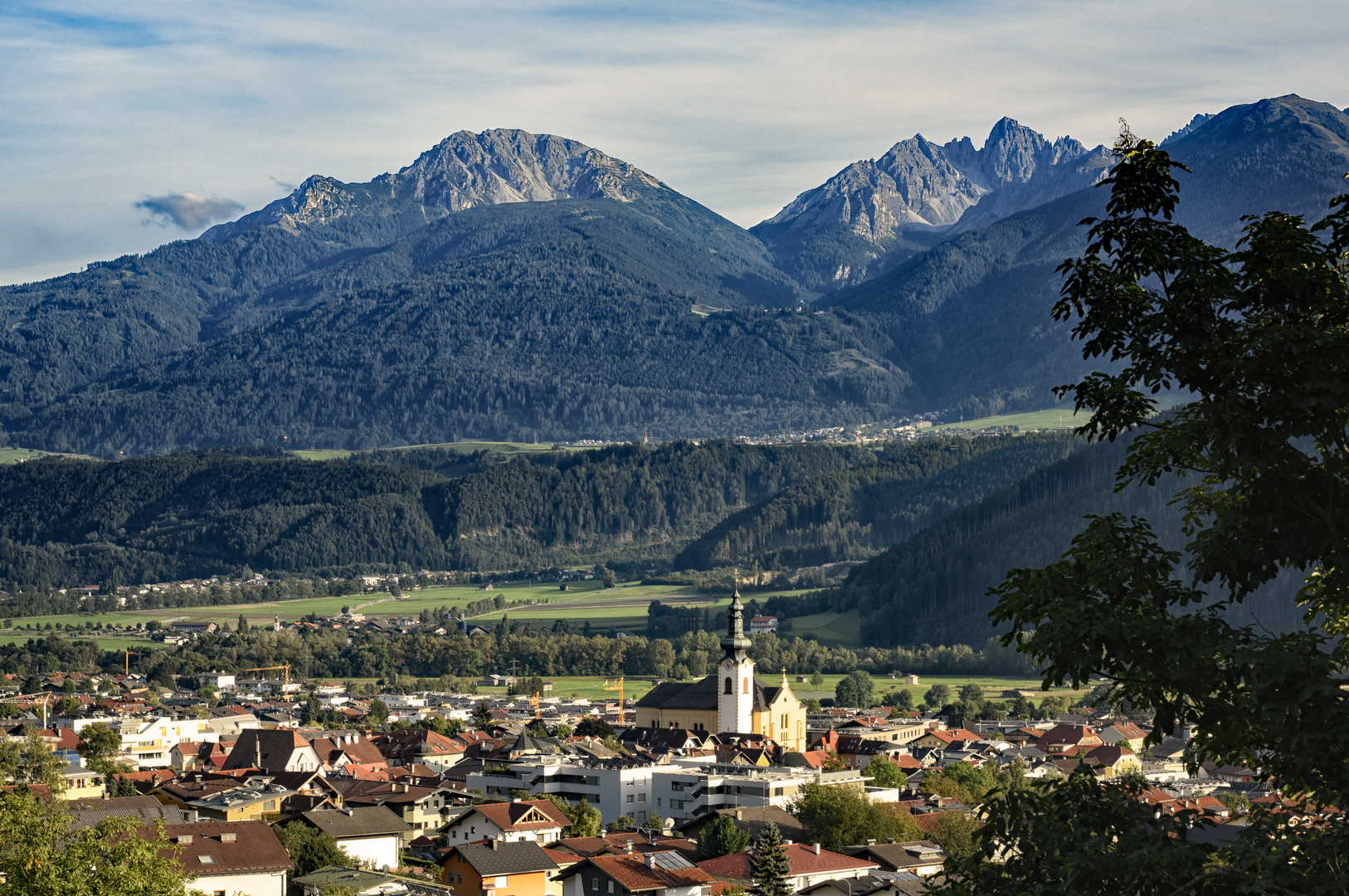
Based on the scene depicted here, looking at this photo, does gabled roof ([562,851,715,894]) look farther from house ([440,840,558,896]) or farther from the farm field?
the farm field

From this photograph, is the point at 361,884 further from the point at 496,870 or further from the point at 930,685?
the point at 930,685

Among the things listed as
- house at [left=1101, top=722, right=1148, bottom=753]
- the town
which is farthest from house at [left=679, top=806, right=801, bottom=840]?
house at [left=1101, top=722, right=1148, bottom=753]

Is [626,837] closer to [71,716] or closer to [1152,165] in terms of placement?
[1152,165]

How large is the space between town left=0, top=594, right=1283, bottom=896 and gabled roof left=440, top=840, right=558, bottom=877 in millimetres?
124

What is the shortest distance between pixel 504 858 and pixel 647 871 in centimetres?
619

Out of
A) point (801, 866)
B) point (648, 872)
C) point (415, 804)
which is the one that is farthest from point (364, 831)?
point (801, 866)

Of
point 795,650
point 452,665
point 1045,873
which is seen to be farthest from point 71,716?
point 1045,873

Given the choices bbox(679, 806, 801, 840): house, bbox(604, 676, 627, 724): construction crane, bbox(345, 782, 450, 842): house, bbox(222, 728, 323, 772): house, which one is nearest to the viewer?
bbox(679, 806, 801, 840): house

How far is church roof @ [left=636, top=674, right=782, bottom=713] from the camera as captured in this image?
122 m

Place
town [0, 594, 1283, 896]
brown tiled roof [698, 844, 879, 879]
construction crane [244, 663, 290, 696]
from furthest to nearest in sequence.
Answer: construction crane [244, 663, 290, 696], brown tiled roof [698, 844, 879, 879], town [0, 594, 1283, 896]

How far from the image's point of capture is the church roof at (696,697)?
122m

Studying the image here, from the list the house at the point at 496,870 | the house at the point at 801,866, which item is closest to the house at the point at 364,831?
the house at the point at 496,870

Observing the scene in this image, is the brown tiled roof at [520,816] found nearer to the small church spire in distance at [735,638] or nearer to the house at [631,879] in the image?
the house at [631,879]

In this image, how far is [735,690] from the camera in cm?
12081
